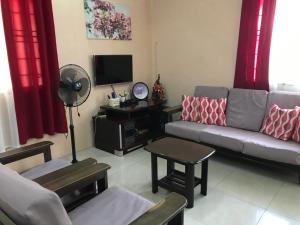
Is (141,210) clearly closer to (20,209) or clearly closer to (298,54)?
(20,209)

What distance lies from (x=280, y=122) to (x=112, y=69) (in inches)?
92.1

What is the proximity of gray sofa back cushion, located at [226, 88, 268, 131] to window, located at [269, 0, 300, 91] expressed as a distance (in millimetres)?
275

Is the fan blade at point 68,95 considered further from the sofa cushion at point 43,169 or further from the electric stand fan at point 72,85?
the sofa cushion at point 43,169

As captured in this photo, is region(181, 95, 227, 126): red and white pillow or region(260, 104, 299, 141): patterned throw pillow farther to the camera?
region(181, 95, 227, 126): red and white pillow

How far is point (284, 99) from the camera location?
290 centimetres

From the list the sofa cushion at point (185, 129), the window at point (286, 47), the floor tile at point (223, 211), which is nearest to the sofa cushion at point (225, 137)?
the sofa cushion at point (185, 129)

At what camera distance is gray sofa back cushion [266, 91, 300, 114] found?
283 cm

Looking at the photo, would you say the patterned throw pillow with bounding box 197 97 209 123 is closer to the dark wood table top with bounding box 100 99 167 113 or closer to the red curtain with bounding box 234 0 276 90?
the red curtain with bounding box 234 0 276 90

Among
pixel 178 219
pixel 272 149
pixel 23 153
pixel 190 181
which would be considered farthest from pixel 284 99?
pixel 23 153

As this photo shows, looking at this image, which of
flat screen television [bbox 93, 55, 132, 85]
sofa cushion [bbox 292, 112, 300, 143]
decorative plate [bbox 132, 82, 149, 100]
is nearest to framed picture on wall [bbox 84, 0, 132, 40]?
flat screen television [bbox 93, 55, 132, 85]

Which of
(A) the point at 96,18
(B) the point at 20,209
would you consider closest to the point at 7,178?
(B) the point at 20,209

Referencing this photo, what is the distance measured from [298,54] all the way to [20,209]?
3.17 meters

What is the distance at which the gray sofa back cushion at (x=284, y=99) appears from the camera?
2832 mm

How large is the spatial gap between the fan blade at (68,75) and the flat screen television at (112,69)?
902 millimetres
